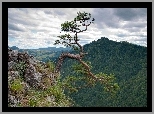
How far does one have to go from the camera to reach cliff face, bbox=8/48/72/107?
5.96 meters

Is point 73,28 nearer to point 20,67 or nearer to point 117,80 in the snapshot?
point 20,67

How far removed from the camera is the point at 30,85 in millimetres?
6559

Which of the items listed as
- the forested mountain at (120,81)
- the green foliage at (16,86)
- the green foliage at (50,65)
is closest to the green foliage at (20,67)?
the green foliage at (16,86)

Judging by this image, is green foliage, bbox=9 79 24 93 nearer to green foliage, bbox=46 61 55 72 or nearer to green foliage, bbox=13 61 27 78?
green foliage, bbox=13 61 27 78

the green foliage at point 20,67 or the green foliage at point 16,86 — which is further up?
the green foliage at point 20,67

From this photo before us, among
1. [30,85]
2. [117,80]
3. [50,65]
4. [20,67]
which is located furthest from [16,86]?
[117,80]

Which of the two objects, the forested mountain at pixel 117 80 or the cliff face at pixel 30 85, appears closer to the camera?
the cliff face at pixel 30 85

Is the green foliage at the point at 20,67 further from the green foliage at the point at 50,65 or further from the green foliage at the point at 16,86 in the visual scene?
the green foliage at the point at 50,65

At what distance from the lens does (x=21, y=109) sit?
5656 millimetres

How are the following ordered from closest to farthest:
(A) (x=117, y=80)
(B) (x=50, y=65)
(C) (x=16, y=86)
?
(C) (x=16, y=86), (B) (x=50, y=65), (A) (x=117, y=80)

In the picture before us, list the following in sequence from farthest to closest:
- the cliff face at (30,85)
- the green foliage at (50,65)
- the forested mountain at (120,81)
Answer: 1. the green foliage at (50,65)
2. the forested mountain at (120,81)
3. the cliff face at (30,85)

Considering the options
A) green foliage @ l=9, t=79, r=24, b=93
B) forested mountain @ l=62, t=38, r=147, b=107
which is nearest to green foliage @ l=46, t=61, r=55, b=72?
forested mountain @ l=62, t=38, r=147, b=107

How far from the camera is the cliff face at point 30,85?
5957 millimetres

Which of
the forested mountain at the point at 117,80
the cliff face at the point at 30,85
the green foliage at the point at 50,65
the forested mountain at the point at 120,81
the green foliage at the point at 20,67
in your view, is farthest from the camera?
the green foliage at the point at 50,65
